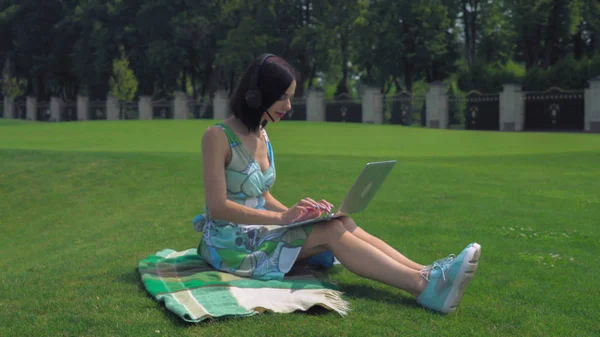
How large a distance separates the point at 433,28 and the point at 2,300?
46918 mm

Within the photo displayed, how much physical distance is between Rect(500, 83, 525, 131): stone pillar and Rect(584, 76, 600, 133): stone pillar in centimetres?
360

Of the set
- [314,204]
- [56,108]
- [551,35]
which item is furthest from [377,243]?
[56,108]

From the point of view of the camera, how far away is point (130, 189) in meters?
12.8

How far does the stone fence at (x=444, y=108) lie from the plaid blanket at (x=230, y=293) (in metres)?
36.4

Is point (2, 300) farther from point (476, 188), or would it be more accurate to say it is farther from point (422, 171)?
point (422, 171)

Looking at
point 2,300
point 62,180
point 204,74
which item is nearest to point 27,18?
point 204,74

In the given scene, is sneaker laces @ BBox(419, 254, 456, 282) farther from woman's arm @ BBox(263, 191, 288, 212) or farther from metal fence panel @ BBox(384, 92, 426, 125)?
metal fence panel @ BBox(384, 92, 426, 125)

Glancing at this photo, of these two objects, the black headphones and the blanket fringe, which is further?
the black headphones

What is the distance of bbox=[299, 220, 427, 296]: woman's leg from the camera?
522cm

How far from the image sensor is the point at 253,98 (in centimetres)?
552

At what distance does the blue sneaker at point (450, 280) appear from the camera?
16.3 feet

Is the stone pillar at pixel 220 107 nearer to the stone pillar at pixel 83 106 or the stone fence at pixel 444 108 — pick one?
the stone fence at pixel 444 108

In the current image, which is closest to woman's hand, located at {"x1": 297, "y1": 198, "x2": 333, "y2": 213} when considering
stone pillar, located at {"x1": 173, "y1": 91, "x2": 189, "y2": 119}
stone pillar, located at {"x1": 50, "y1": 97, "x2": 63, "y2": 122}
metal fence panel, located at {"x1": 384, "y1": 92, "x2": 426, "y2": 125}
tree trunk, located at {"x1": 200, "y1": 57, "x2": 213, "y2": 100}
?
metal fence panel, located at {"x1": 384, "y1": 92, "x2": 426, "y2": 125}

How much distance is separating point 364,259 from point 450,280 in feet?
1.96
